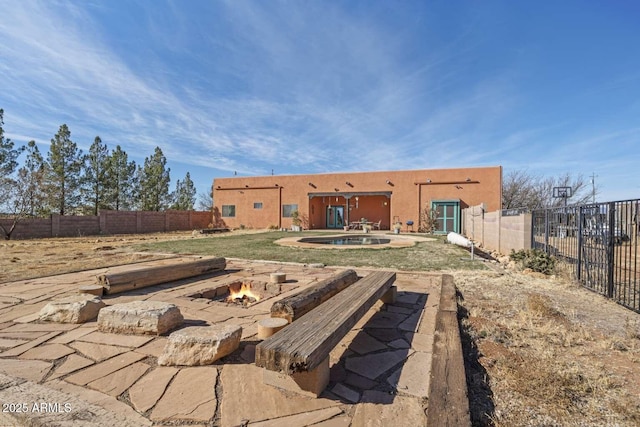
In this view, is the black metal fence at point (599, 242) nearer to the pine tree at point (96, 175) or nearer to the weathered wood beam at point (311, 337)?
the weathered wood beam at point (311, 337)

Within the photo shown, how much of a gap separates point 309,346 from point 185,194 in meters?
36.5

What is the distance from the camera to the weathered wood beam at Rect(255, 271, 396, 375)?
1.60m

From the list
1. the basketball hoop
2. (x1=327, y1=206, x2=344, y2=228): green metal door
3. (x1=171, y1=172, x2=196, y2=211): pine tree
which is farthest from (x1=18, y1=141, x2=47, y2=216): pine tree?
the basketball hoop

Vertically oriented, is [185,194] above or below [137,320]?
above

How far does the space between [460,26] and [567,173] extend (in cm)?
2608

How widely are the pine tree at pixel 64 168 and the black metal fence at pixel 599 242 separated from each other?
27807 millimetres

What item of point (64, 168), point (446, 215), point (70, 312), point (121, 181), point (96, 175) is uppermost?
point (64, 168)

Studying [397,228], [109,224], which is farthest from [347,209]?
[109,224]

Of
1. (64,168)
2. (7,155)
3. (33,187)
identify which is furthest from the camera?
(64,168)

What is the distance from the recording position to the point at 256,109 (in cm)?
2017

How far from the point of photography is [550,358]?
2.53 metres

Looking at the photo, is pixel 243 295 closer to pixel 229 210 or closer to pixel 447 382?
pixel 447 382

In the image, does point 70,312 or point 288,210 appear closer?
point 70,312

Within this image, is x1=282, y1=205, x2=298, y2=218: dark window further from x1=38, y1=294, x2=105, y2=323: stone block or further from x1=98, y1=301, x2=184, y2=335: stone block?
x1=98, y1=301, x2=184, y2=335: stone block
